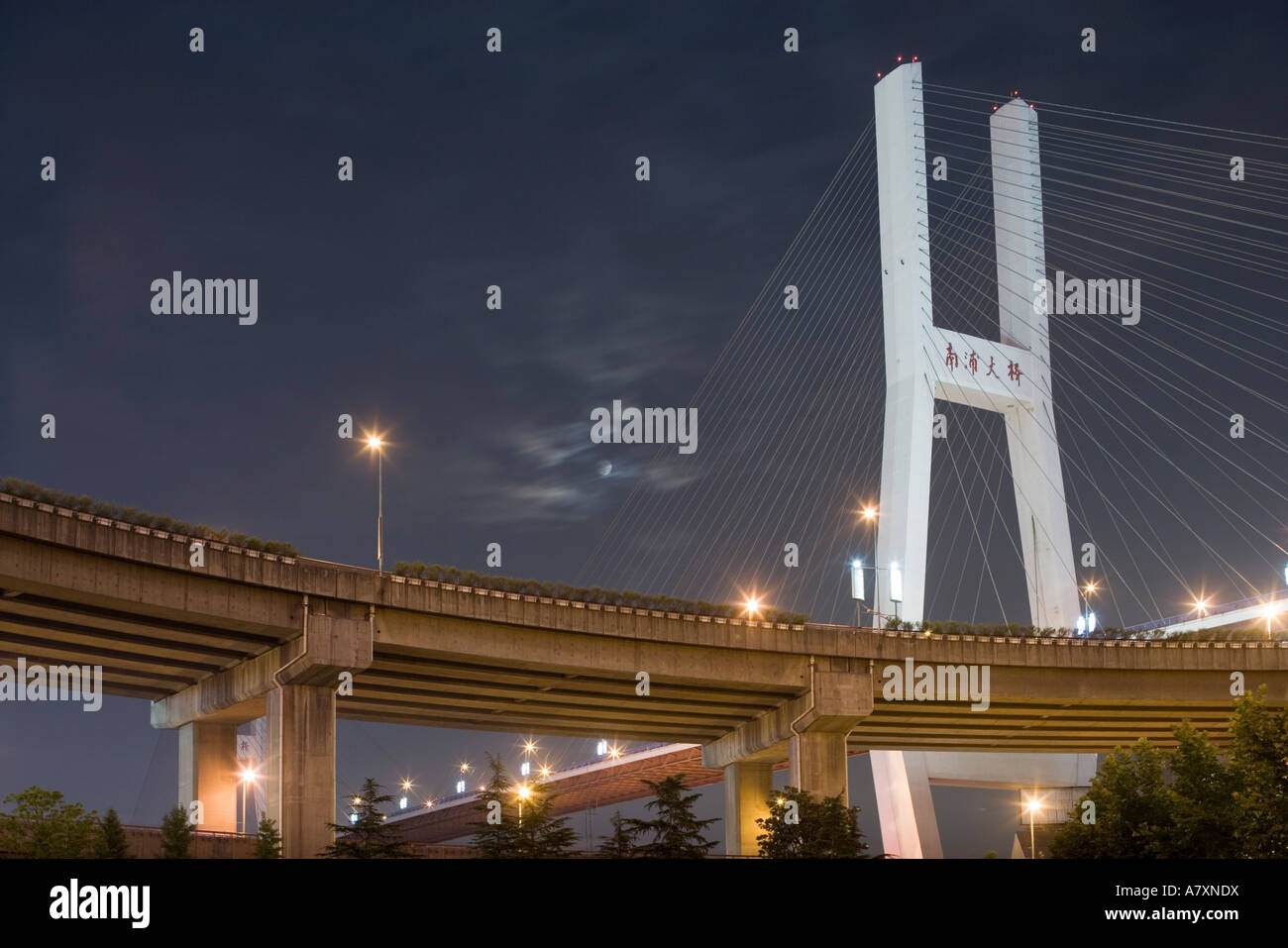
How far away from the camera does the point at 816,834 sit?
171 feet

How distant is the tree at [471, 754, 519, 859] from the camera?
4375cm

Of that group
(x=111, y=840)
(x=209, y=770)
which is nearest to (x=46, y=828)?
(x=111, y=840)

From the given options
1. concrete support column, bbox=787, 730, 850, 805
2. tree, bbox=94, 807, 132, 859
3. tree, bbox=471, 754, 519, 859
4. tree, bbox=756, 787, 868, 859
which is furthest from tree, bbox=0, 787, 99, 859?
concrete support column, bbox=787, 730, 850, 805

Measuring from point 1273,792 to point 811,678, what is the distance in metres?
26.3

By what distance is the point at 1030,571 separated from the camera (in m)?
76.4

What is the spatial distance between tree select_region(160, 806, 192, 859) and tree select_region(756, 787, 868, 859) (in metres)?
19.1

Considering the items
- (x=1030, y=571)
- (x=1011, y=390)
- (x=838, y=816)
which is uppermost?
(x=1011, y=390)

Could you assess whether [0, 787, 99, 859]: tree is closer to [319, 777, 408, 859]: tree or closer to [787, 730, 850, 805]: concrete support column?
[319, 777, 408, 859]: tree

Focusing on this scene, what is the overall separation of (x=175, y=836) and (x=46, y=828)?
4.48m

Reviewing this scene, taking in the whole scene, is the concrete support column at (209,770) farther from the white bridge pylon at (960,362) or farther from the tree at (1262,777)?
the tree at (1262,777)
